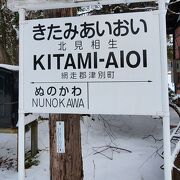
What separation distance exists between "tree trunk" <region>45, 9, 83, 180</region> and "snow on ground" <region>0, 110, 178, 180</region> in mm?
1801

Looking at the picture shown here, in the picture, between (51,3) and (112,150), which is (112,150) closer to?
(112,150)

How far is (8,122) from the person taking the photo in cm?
533

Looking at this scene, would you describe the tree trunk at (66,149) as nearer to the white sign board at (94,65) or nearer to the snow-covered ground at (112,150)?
the white sign board at (94,65)

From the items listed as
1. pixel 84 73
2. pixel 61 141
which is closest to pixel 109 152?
pixel 61 141

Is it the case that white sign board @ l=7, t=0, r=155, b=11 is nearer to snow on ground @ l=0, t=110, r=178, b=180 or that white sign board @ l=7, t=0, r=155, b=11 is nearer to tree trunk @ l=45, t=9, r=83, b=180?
tree trunk @ l=45, t=9, r=83, b=180

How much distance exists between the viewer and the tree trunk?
3166mm

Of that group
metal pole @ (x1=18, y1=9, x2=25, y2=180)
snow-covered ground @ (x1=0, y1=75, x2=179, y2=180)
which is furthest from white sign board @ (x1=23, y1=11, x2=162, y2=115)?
snow-covered ground @ (x1=0, y1=75, x2=179, y2=180)

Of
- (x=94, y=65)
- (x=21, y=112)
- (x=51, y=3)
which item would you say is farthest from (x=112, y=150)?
(x=51, y=3)

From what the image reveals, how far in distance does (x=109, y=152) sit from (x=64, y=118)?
113 inches

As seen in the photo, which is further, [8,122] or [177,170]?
[8,122]

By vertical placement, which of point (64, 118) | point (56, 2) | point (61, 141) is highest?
point (56, 2)

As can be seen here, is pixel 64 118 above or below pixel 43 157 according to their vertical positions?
above

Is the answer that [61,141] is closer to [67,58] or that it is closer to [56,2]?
[67,58]

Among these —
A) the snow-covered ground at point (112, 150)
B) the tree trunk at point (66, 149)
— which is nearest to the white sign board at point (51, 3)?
the tree trunk at point (66, 149)
